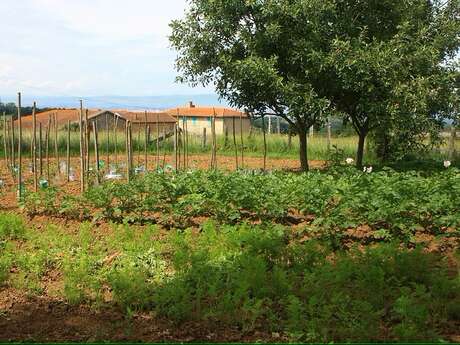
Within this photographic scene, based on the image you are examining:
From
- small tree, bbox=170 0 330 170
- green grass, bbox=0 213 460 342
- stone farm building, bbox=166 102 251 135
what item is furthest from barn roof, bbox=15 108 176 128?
green grass, bbox=0 213 460 342

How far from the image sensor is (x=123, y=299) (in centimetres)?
458

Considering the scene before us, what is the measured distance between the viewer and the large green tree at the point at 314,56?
1151 cm

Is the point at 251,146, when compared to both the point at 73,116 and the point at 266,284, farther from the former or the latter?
the point at 266,284

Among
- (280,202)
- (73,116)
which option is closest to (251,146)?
(73,116)

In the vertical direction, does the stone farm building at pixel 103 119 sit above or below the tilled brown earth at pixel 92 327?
above

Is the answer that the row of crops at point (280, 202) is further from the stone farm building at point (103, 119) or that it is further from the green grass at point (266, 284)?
the stone farm building at point (103, 119)

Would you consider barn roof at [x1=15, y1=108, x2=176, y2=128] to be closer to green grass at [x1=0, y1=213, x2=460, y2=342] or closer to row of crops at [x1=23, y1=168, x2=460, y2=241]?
row of crops at [x1=23, y1=168, x2=460, y2=241]

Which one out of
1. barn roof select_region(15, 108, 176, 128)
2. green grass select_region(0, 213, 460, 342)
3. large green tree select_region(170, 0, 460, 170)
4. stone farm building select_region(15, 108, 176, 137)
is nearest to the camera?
green grass select_region(0, 213, 460, 342)

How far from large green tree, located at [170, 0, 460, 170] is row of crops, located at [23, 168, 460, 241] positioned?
4.06 metres

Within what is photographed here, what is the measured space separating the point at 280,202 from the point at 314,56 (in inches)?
223

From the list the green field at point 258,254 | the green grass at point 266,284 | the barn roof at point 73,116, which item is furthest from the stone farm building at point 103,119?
the green grass at point 266,284

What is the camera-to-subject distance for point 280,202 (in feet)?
21.5

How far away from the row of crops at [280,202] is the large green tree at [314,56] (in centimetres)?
406

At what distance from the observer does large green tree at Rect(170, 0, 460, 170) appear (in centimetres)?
1151
